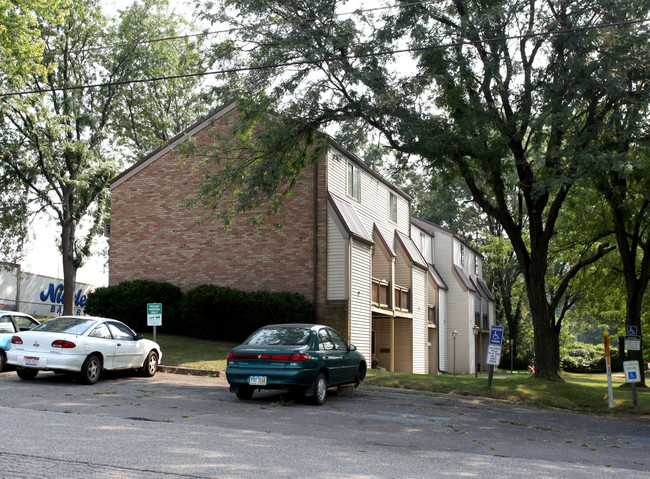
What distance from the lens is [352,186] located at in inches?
1142

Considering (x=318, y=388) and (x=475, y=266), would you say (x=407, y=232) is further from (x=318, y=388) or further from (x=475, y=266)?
(x=318, y=388)

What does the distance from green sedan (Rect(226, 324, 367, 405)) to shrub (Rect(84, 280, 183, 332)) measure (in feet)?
44.1

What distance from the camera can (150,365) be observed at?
55.9 feet

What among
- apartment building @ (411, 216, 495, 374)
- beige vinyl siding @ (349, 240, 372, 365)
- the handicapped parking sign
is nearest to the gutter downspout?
beige vinyl siding @ (349, 240, 372, 365)

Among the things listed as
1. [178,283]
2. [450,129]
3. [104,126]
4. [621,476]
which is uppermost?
[104,126]

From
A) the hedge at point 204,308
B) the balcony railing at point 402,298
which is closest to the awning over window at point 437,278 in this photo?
the balcony railing at point 402,298

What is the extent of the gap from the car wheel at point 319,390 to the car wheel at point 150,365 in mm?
5557

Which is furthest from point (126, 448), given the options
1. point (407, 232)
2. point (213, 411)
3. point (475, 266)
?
point (475, 266)

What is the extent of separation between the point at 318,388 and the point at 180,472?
6.89 m

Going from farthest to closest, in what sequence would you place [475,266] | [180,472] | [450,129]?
[475,266] → [450,129] → [180,472]

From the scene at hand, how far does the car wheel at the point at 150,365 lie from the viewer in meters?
16.9

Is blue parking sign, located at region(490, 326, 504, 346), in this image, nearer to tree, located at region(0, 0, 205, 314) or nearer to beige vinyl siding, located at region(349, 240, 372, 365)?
beige vinyl siding, located at region(349, 240, 372, 365)

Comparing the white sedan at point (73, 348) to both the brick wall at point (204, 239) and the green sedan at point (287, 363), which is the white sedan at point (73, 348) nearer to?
the green sedan at point (287, 363)

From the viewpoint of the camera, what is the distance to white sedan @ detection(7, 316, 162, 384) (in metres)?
14.3
